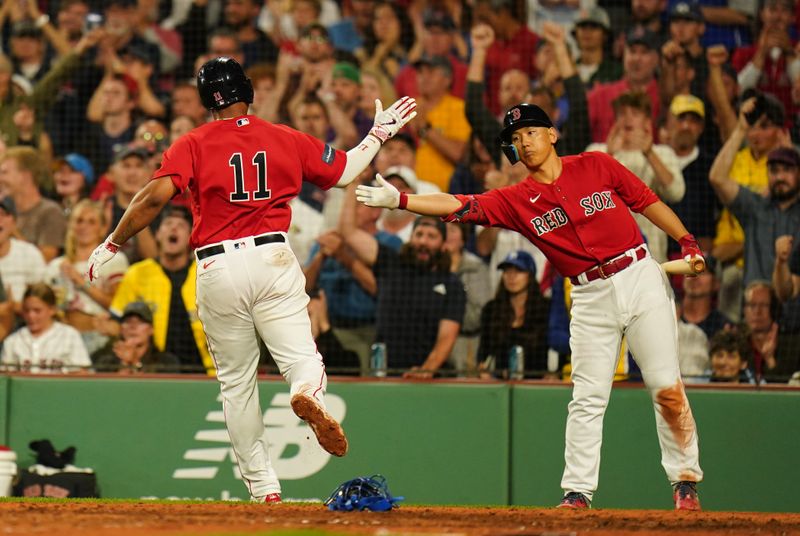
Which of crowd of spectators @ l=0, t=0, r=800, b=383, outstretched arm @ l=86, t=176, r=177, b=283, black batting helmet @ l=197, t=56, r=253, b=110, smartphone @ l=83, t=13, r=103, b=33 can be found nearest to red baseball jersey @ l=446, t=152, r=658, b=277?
black batting helmet @ l=197, t=56, r=253, b=110

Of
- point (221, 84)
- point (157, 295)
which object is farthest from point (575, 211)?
point (157, 295)

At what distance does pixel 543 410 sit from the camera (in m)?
7.95

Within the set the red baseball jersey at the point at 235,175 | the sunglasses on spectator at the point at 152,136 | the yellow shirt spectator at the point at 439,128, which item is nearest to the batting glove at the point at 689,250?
the red baseball jersey at the point at 235,175

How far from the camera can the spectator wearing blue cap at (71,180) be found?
9.61 m

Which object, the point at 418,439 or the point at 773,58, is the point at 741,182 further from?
the point at 418,439

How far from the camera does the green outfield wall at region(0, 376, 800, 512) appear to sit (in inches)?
307

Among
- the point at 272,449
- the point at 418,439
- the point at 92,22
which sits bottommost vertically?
the point at 272,449

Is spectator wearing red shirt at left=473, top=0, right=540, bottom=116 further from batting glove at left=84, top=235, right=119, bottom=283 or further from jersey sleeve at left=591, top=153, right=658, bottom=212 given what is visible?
batting glove at left=84, top=235, right=119, bottom=283

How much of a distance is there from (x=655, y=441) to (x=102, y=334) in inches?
165

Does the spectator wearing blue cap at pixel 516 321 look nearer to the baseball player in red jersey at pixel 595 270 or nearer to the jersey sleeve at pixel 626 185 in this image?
the baseball player in red jersey at pixel 595 270

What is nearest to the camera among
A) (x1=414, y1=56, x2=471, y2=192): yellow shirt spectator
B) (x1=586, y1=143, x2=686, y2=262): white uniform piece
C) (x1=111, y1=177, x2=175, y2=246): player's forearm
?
(x1=111, y1=177, x2=175, y2=246): player's forearm

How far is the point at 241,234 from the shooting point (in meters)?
5.77

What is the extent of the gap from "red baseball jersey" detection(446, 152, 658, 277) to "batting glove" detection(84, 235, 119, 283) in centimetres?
178

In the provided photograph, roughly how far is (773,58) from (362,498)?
5762 millimetres
